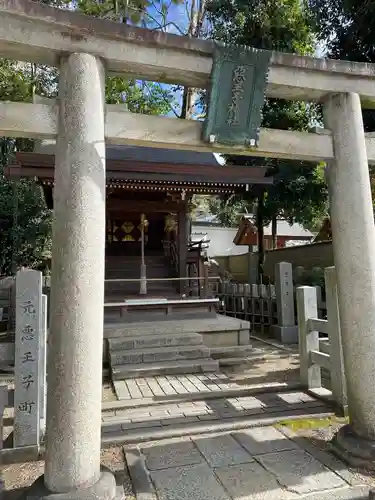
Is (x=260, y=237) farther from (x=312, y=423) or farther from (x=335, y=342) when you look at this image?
(x=312, y=423)

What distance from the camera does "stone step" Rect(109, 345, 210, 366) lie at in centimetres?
650

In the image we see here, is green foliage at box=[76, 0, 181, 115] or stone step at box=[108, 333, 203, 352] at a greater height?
green foliage at box=[76, 0, 181, 115]

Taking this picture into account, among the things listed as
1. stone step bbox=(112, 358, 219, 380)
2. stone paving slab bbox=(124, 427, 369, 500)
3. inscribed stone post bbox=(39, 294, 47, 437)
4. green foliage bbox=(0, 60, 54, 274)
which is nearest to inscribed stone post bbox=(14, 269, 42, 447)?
inscribed stone post bbox=(39, 294, 47, 437)

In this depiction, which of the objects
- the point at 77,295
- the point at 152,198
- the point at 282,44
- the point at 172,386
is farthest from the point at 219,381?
the point at 282,44

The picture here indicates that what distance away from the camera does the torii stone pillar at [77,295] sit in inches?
105

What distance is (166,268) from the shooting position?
36.2 ft

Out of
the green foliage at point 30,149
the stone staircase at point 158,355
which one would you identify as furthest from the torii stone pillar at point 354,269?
the green foliage at point 30,149

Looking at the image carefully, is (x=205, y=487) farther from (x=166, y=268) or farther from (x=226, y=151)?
(x=166, y=268)

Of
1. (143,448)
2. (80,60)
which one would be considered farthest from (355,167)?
(143,448)

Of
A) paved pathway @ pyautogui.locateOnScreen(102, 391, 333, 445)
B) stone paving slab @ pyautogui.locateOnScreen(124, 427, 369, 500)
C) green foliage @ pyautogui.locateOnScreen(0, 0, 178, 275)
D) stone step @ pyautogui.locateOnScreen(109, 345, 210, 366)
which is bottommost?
stone paving slab @ pyautogui.locateOnScreen(124, 427, 369, 500)

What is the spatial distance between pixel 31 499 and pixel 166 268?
8.56m

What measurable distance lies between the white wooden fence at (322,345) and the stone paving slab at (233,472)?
1145 mm

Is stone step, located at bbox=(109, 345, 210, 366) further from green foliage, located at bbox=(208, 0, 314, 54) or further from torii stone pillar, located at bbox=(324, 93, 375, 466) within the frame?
green foliage, located at bbox=(208, 0, 314, 54)

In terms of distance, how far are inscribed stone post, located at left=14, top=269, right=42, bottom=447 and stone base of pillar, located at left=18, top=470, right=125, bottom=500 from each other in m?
0.84
